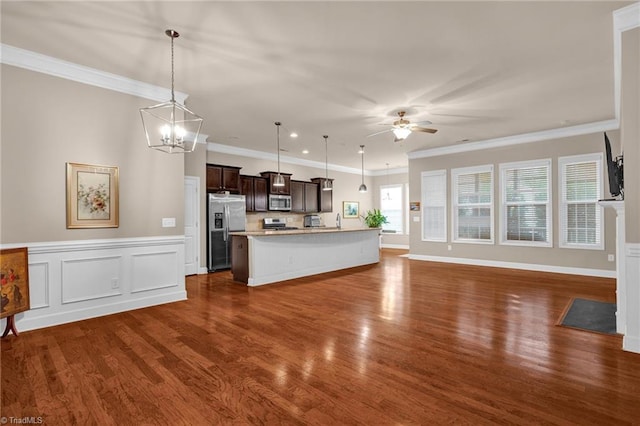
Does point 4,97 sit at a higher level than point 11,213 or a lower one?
higher

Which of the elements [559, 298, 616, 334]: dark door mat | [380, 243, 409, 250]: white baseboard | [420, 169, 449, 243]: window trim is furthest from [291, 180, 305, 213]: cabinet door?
[559, 298, 616, 334]: dark door mat

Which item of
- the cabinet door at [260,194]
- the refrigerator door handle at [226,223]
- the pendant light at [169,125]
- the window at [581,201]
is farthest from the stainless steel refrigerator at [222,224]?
the window at [581,201]

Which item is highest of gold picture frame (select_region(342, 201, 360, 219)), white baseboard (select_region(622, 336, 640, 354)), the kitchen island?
gold picture frame (select_region(342, 201, 360, 219))

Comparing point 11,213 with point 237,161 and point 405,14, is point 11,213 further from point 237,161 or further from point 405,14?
point 237,161

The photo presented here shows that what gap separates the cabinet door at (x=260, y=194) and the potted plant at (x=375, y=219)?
4.44m

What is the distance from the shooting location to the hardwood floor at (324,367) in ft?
6.39

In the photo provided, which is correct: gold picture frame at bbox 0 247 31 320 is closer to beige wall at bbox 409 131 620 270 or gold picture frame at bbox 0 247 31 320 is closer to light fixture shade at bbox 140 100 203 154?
light fixture shade at bbox 140 100 203 154

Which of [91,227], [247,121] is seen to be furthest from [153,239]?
[247,121]

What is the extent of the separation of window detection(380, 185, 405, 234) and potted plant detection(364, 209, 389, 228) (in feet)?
0.75

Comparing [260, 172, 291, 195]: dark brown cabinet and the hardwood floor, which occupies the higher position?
→ [260, 172, 291, 195]: dark brown cabinet

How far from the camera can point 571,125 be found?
6.22 m

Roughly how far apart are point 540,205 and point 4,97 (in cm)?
885

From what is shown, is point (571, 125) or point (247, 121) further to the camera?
point (571, 125)

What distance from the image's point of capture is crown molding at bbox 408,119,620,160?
607 centimetres
